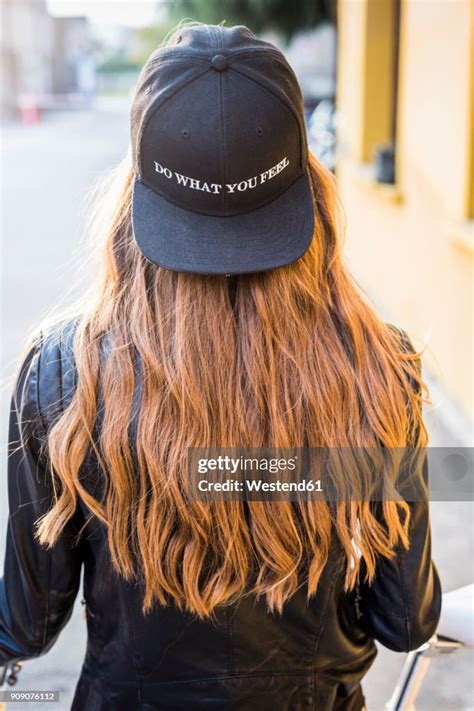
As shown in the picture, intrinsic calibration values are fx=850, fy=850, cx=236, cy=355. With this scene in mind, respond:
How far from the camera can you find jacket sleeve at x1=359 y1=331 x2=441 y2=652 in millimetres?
1271

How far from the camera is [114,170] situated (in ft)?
4.43

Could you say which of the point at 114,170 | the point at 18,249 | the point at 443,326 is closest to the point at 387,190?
the point at 443,326

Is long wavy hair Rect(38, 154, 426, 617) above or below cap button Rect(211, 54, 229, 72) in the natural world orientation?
below

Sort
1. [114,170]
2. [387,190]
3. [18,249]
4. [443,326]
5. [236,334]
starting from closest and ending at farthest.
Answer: [236,334] < [114,170] < [443,326] < [387,190] < [18,249]

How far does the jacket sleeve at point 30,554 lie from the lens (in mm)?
1191

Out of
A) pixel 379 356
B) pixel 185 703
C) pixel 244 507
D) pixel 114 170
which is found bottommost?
pixel 185 703

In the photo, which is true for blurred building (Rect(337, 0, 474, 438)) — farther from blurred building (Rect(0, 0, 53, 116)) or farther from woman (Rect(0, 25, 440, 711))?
blurred building (Rect(0, 0, 53, 116))

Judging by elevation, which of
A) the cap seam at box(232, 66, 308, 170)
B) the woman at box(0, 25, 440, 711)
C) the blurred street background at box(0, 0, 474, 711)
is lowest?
the blurred street background at box(0, 0, 474, 711)

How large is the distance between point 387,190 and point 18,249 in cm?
480

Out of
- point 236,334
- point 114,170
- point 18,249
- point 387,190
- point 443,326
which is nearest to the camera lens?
point 236,334

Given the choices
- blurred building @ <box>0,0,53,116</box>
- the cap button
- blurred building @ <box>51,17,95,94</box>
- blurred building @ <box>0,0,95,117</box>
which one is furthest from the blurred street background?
blurred building @ <box>0,0,53,116</box>

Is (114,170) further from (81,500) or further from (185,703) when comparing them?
(185,703)

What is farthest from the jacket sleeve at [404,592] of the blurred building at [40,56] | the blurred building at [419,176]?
the blurred building at [40,56]

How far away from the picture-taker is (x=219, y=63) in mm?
1083
